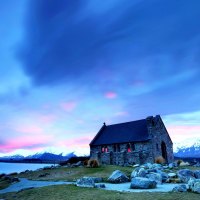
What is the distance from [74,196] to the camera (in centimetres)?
1698

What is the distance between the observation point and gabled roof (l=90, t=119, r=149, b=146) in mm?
56381

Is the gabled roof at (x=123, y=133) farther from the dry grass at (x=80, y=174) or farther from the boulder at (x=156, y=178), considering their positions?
the boulder at (x=156, y=178)

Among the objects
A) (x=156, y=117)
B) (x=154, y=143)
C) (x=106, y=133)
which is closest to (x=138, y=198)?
(x=154, y=143)

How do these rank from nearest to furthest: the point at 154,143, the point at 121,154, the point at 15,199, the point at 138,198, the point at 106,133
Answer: the point at 138,198 → the point at 15,199 → the point at 154,143 → the point at 121,154 → the point at 106,133

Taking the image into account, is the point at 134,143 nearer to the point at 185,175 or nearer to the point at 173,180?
the point at 185,175

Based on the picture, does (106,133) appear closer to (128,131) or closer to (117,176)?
(128,131)

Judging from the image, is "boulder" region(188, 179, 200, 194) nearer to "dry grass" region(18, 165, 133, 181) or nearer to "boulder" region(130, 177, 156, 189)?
"boulder" region(130, 177, 156, 189)

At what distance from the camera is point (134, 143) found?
183 ft

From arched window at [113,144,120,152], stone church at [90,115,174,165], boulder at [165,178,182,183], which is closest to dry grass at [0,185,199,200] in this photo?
boulder at [165,178,182,183]

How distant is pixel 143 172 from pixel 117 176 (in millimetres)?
2715

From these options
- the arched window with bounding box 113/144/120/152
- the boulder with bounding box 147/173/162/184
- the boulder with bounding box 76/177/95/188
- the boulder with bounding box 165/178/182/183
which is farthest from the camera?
the arched window with bounding box 113/144/120/152

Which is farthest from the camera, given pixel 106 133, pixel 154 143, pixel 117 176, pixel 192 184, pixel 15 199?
pixel 106 133

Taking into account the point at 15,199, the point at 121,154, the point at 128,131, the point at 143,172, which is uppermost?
the point at 128,131

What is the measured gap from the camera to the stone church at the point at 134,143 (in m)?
53.5
